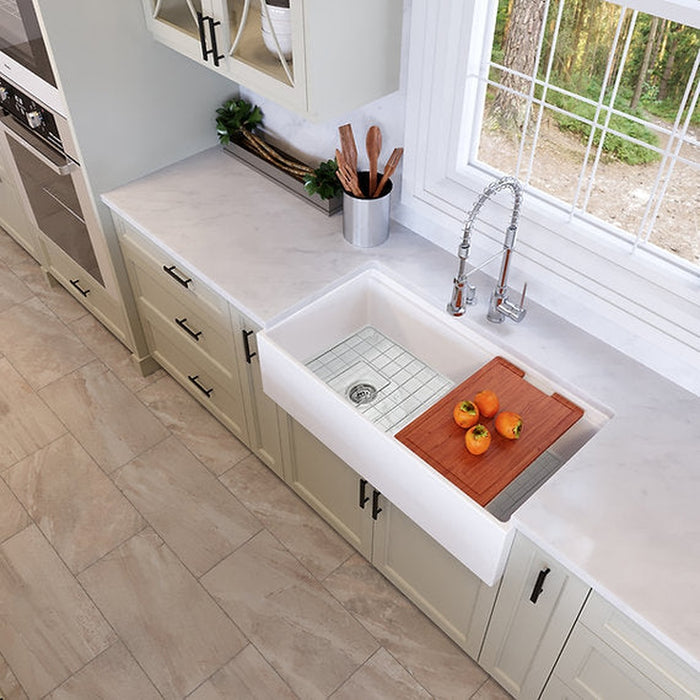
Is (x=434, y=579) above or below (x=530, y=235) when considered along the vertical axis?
below

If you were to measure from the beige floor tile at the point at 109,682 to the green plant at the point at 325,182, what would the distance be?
1.58m

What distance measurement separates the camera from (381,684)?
7.25 ft

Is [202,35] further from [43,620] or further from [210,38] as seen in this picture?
[43,620]

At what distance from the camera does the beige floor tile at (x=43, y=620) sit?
2.24 meters

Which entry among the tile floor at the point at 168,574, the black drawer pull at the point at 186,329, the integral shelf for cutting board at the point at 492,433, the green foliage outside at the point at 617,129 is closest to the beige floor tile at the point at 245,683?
the tile floor at the point at 168,574

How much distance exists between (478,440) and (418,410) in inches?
14.7

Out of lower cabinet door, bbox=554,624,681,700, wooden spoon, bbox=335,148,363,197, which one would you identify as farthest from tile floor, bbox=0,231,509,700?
wooden spoon, bbox=335,148,363,197

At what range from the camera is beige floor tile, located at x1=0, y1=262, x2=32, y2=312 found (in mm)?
3480

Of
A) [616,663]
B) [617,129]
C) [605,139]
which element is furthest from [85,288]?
[617,129]

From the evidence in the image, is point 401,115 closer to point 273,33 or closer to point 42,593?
point 273,33

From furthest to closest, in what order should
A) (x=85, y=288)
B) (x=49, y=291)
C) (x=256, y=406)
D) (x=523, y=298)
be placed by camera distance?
(x=49, y=291) < (x=85, y=288) < (x=256, y=406) < (x=523, y=298)

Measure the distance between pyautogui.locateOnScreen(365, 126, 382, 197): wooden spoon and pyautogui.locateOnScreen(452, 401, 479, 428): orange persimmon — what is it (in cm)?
78

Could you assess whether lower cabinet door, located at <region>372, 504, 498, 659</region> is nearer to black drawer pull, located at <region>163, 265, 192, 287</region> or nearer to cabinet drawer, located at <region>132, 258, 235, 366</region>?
cabinet drawer, located at <region>132, 258, 235, 366</region>

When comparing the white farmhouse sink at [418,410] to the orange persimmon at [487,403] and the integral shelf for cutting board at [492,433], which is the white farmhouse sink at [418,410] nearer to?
the integral shelf for cutting board at [492,433]
